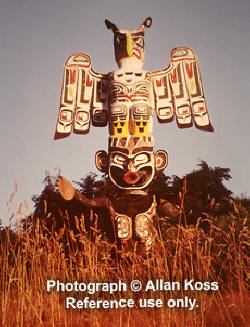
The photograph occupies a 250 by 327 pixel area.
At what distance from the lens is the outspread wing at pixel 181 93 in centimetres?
782

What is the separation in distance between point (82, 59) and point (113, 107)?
1.79 m

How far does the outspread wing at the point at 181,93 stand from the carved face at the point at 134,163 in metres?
1.18

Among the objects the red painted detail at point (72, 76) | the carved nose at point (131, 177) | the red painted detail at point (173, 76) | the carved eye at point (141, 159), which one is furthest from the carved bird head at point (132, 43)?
the carved nose at point (131, 177)

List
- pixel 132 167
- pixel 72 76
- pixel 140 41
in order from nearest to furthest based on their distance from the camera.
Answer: pixel 132 167 < pixel 140 41 < pixel 72 76

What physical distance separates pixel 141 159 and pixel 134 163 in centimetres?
17

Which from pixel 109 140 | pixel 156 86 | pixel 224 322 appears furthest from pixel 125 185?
pixel 224 322

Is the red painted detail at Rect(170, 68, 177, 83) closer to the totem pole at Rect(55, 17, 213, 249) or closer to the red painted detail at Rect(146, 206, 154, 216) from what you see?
the totem pole at Rect(55, 17, 213, 249)

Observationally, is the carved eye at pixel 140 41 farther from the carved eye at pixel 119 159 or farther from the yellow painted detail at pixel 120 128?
the carved eye at pixel 119 159

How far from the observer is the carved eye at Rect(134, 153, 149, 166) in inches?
273

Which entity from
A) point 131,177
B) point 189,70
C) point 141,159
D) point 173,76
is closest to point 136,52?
point 173,76

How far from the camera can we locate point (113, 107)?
7.45 m

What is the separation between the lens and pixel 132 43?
8.00 metres

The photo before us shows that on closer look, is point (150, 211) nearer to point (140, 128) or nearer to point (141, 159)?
point (141, 159)

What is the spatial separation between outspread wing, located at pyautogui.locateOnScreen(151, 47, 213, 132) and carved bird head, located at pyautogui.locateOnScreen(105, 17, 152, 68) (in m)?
0.58
